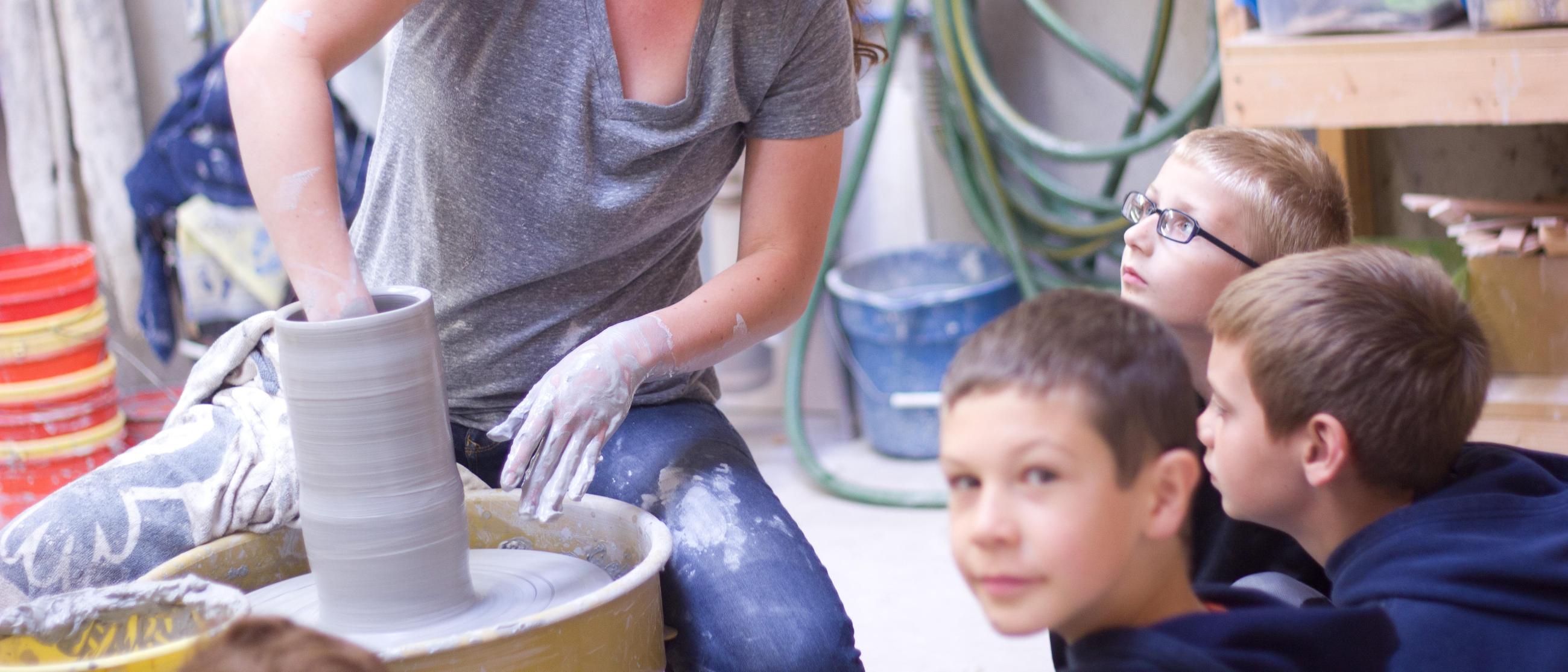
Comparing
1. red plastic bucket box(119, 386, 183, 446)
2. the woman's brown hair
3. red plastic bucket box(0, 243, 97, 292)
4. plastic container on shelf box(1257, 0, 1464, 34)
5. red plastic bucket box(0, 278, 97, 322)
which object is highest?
the woman's brown hair

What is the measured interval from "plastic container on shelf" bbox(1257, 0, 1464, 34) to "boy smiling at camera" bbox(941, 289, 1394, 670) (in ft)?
4.47

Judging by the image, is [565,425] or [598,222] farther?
[598,222]

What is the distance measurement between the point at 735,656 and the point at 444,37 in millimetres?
735

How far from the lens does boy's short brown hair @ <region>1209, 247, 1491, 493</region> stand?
1.20 metres

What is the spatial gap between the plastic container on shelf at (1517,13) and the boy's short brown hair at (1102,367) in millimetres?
1340

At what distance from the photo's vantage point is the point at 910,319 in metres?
3.14

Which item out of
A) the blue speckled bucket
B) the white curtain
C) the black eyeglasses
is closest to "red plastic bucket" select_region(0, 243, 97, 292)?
the white curtain

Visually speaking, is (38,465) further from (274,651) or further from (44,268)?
(274,651)

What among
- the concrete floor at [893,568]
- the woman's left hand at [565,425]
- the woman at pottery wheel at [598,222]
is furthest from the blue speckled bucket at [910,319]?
the woman's left hand at [565,425]

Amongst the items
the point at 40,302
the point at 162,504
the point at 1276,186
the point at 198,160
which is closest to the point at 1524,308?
the point at 1276,186

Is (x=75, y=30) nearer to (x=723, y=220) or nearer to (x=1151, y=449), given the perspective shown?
(x=723, y=220)

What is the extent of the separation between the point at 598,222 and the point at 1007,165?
78.7 inches

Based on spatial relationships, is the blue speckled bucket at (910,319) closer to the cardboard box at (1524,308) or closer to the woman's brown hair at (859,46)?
the cardboard box at (1524,308)

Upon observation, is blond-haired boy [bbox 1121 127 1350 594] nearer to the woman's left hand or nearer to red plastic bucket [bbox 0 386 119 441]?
the woman's left hand
